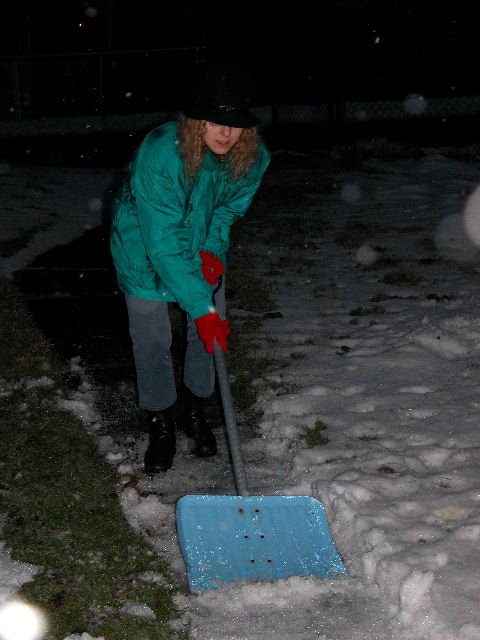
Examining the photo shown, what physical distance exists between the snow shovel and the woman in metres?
0.57

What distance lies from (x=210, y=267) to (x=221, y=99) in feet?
2.25

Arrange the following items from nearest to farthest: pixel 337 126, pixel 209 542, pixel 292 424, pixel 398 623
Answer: pixel 398 623, pixel 209 542, pixel 292 424, pixel 337 126

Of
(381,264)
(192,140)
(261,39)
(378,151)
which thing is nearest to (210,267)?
(192,140)

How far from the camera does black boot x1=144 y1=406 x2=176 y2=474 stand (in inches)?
124

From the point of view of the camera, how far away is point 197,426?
11.0 ft

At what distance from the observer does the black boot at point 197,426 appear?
3.30 metres

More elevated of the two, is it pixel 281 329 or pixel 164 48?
pixel 164 48

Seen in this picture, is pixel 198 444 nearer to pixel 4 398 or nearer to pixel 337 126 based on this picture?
pixel 4 398

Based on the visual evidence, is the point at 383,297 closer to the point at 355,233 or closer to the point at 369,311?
the point at 369,311

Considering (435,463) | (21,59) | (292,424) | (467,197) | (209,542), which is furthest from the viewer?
(21,59)

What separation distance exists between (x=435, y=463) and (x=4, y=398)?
1.93 metres

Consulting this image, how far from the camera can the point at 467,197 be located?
7.92m

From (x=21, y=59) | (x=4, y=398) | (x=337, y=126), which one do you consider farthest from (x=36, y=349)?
(x=21, y=59)

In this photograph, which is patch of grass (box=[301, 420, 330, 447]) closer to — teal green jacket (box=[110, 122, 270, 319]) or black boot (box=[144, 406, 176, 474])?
black boot (box=[144, 406, 176, 474])
